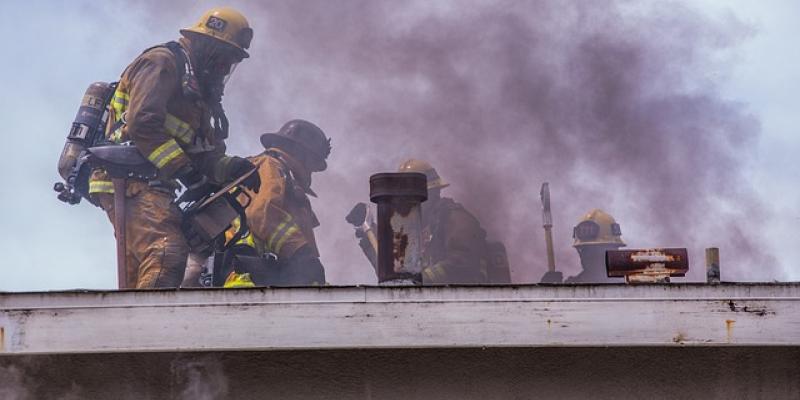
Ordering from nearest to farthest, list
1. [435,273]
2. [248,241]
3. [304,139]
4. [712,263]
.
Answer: [712,263] → [248,241] → [435,273] → [304,139]

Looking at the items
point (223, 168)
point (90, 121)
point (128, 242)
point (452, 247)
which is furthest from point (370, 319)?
point (452, 247)

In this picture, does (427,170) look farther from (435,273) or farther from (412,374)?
(412,374)

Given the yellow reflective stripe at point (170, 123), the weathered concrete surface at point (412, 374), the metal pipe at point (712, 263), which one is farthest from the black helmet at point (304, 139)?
the weathered concrete surface at point (412, 374)

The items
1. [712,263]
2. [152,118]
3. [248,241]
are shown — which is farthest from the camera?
[248,241]

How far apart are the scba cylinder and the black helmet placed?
2.61 metres

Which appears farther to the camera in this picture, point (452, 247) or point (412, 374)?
point (452, 247)

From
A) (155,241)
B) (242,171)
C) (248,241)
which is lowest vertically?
(155,241)

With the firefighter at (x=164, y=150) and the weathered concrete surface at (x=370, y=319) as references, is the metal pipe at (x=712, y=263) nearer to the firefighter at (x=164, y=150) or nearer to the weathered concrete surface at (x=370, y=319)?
the weathered concrete surface at (x=370, y=319)

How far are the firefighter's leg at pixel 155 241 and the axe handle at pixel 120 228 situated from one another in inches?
3.2


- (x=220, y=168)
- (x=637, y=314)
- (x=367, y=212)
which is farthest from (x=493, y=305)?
(x=367, y=212)

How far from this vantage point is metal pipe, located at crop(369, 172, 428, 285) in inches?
265

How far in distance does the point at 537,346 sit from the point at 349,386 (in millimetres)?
870

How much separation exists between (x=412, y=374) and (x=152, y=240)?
798 centimetres

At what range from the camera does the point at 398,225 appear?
6852mm
